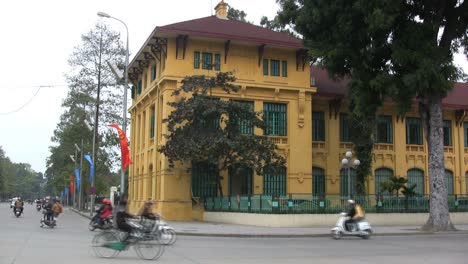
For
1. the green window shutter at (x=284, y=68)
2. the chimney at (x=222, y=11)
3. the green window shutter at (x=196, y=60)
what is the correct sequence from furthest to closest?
the chimney at (x=222, y=11) → the green window shutter at (x=284, y=68) → the green window shutter at (x=196, y=60)

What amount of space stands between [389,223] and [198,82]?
539 inches

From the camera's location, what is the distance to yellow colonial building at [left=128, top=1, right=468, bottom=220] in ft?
117

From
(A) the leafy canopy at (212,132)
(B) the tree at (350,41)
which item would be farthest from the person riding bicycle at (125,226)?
(A) the leafy canopy at (212,132)

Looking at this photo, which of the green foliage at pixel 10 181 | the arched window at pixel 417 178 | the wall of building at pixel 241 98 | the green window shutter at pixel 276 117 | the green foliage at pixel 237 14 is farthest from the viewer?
the green foliage at pixel 10 181

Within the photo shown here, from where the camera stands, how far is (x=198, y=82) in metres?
33.0

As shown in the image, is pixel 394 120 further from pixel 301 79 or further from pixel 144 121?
pixel 144 121

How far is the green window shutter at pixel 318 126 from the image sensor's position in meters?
40.8

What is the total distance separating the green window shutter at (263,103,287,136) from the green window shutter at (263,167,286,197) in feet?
8.67

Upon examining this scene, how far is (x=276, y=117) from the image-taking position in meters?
38.2

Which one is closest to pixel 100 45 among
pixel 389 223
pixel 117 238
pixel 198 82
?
pixel 198 82

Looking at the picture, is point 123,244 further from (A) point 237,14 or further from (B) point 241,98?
(A) point 237,14

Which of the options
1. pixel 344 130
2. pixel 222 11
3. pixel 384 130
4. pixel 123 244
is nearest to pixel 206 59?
pixel 222 11

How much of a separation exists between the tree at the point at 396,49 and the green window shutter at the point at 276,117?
402 inches

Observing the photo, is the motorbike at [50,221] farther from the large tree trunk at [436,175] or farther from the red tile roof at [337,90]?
the red tile roof at [337,90]
